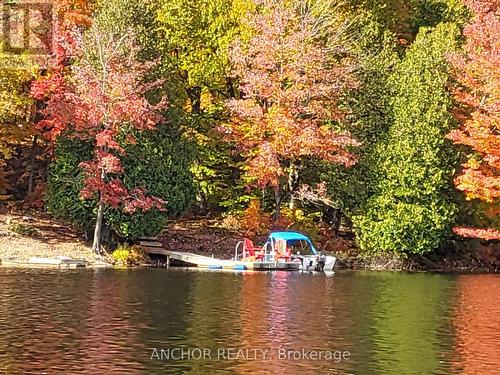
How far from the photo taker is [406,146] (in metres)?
51.3

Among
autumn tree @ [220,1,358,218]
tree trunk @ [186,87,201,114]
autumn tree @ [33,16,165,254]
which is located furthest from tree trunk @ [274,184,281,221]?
tree trunk @ [186,87,201,114]

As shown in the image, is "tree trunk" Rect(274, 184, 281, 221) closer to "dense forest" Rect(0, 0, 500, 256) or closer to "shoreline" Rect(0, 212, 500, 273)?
"dense forest" Rect(0, 0, 500, 256)

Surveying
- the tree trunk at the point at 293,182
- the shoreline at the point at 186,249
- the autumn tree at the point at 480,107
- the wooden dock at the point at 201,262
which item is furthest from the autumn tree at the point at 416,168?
the wooden dock at the point at 201,262

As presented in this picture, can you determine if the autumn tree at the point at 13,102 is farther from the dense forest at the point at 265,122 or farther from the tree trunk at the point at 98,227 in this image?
the tree trunk at the point at 98,227

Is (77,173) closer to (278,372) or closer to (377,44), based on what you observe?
(377,44)

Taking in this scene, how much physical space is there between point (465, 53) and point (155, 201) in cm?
1942

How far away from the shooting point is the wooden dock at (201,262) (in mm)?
47344

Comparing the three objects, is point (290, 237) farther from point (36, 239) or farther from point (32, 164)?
point (32, 164)

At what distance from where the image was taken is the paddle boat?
4809 cm

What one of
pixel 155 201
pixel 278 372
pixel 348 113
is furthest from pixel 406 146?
pixel 278 372

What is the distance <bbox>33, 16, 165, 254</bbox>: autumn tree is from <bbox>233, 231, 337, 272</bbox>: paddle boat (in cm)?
552

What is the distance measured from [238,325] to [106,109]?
870 inches

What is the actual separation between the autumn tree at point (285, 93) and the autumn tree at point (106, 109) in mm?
5932

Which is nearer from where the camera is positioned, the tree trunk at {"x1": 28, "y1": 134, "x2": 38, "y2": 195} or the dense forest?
Result: the dense forest
